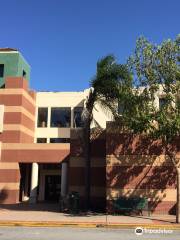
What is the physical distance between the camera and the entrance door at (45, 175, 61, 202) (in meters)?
40.2

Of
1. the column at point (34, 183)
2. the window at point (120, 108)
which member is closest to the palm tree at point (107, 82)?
Answer: the window at point (120, 108)

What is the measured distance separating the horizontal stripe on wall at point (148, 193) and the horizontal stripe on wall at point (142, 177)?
0.25 meters

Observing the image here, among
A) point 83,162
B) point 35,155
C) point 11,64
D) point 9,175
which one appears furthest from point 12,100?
point 83,162

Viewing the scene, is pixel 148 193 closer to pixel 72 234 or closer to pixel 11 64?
pixel 72 234

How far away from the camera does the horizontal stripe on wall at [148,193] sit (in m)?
25.4

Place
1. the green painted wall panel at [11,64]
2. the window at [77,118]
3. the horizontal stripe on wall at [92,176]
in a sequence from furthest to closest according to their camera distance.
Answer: the window at [77,118]
the green painted wall panel at [11,64]
the horizontal stripe on wall at [92,176]

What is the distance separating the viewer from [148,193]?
84.0 feet

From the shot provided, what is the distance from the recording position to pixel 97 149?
31.0m

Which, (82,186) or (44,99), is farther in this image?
(44,99)

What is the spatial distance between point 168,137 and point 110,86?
5.30 metres

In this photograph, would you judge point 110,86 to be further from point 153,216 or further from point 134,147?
point 153,216

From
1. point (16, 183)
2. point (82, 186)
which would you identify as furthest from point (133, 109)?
point (16, 183)

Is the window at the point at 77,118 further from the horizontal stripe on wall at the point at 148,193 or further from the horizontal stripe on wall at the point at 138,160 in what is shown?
the horizontal stripe on wall at the point at 148,193

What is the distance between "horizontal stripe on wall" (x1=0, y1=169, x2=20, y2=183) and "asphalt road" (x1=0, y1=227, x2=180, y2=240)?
1826cm
